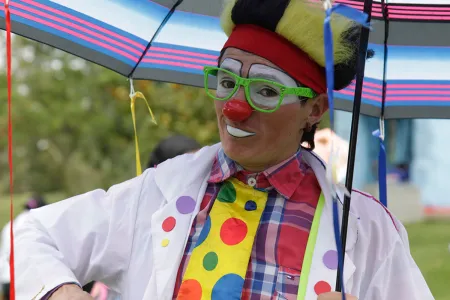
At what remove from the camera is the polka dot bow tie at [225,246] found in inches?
77.5

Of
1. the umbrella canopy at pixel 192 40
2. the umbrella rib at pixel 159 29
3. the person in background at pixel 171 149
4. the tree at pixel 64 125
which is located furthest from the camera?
the tree at pixel 64 125

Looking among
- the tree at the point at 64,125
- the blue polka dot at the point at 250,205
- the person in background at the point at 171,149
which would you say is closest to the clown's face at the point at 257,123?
the blue polka dot at the point at 250,205

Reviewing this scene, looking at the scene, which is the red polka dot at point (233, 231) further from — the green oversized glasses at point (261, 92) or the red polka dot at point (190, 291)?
the green oversized glasses at point (261, 92)

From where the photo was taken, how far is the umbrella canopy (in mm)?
2381

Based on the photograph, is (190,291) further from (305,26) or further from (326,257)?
(305,26)

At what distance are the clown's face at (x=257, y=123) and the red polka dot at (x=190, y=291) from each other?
361mm

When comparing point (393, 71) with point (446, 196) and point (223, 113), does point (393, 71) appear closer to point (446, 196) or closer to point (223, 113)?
point (223, 113)

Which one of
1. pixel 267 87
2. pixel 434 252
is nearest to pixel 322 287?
pixel 267 87

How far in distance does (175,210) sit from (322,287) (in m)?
0.46

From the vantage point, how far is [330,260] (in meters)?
1.99

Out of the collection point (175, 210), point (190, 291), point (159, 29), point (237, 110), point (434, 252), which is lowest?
point (190, 291)

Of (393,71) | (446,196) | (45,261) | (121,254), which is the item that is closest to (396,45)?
(393,71)

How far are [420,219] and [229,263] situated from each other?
1212 cm

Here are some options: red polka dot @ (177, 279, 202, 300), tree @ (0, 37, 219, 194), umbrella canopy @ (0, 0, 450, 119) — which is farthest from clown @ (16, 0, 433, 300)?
tree @ (0, 37, 219, 194)
